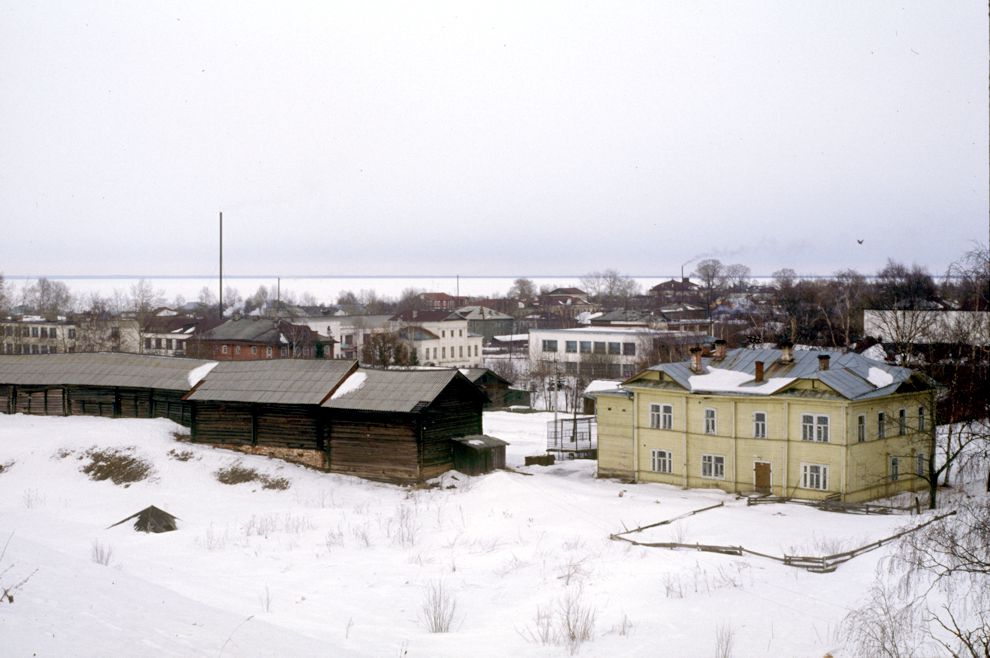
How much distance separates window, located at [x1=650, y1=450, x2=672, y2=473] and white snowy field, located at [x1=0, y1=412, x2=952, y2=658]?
144cm

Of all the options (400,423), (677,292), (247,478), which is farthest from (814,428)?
(677,292)

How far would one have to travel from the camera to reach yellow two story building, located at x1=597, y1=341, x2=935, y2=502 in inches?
1195

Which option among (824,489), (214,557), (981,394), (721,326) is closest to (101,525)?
(214,557)

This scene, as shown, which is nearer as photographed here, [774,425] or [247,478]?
[774,425]

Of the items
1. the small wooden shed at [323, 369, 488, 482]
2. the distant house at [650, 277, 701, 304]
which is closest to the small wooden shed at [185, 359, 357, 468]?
the small wooden shed at [323, 369, 488, 482]

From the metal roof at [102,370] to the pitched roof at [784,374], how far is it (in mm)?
21202

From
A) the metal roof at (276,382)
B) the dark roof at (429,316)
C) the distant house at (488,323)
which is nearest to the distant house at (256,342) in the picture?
the dark roof at (429,316)

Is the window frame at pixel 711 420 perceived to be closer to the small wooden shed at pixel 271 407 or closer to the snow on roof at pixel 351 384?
the snow on roof at pixel 351 384

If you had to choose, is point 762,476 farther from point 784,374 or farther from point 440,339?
point 440,339

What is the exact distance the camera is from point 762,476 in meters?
31.6

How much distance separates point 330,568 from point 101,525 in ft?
30.9

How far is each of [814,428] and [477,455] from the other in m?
12.4

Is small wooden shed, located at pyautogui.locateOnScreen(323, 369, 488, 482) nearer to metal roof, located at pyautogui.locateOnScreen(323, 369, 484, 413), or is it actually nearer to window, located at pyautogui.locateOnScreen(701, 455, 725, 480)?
metal roof, located at pyautogui.locateOnScreen(323, 369, 484, 413)

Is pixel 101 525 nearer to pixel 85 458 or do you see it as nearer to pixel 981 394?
pixel 85 458
